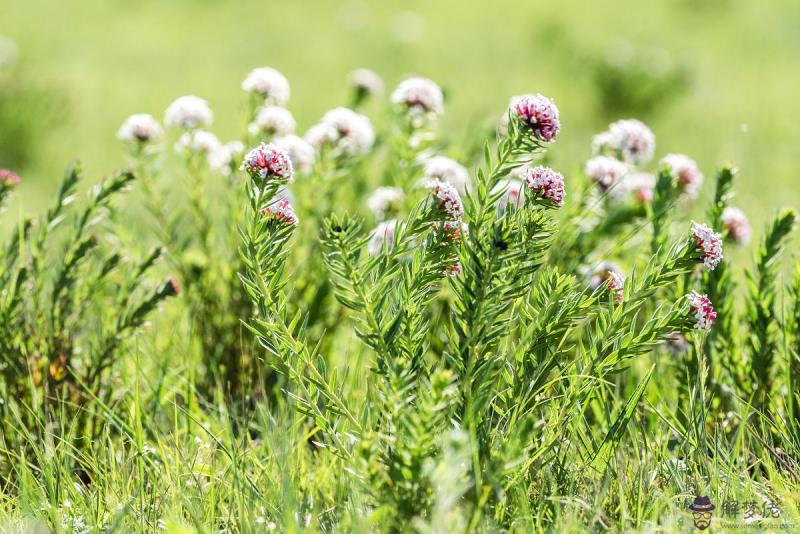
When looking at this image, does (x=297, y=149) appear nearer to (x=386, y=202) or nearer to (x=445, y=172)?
(x=386, y=202)

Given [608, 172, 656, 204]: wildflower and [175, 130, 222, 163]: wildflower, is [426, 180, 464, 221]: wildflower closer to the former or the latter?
[608, 172, 656, 204]: wildflower

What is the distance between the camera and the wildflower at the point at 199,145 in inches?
86.4

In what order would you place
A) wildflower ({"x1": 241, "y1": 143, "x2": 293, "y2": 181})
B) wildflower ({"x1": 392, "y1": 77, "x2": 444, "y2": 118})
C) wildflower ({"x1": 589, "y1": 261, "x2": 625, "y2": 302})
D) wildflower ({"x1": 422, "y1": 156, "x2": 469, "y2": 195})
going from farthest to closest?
wildflower ({"x1": 392, "y1": 77, "x2": 444, "y2": 118}) < wildflower ({"x1": 422, "y1": 156, "x2": 469, "y2": 195}) < wildflower ({"x1": 589, "y1": 261, "x2": 625, "y2": 302}) < wildflower ({"x1": 241, "y1": 143, "x2": 293, "y2": 181})

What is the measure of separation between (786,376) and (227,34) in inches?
323

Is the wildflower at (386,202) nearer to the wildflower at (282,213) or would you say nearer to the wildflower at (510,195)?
the wildflower at (510,195)

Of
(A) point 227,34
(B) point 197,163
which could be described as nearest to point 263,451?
(B) point 197,163

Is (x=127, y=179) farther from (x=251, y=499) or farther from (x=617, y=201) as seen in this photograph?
(x=617, y=201)

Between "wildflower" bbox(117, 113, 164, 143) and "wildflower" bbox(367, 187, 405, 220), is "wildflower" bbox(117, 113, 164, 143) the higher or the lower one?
the higher one

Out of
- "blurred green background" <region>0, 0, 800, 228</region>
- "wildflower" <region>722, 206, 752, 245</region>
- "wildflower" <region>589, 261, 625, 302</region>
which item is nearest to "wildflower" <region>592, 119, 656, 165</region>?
"wildflower" <region>722, 206, 752, 245</region>

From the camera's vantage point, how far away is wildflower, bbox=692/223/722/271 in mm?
1296

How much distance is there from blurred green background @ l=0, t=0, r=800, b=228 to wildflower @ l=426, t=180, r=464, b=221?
6.33 feet

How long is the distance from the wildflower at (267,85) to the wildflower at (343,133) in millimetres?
141

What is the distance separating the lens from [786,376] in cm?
170

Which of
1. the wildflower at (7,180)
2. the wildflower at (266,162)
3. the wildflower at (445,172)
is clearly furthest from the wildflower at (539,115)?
the wildflower at (7,180)
